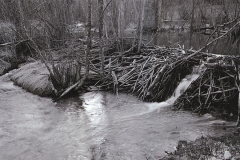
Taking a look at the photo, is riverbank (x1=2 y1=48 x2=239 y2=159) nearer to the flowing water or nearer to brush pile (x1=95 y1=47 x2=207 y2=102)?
the flowing water

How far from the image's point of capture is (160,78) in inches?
271

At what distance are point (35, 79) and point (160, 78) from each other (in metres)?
4.17

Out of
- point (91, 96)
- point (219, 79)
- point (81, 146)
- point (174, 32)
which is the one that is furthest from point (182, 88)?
point (174, 32)

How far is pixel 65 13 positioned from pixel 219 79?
7019 millimetres

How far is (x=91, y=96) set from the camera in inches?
293

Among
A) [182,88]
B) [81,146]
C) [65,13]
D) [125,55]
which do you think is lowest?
[81,146]

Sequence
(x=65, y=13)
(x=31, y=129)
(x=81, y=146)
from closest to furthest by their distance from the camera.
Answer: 1. (x=81, y=146)
2. (x=31, y=129)
3. (x=65, y=13)

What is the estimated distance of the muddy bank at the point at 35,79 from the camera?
7.62 metres

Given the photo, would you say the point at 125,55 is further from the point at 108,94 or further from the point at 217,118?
the point at 217,118

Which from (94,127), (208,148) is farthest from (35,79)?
(208,148)

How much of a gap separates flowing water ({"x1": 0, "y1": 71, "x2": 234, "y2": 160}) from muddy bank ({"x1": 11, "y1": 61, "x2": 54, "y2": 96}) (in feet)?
1.05

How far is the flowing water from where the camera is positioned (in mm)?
4569

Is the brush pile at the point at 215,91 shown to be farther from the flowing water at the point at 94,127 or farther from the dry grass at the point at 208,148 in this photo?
the dry grass at the point at 208,148

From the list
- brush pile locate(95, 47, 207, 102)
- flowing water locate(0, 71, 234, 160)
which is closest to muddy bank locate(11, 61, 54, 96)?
flowing water locate(0, 71, 234, 160)
